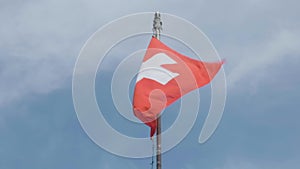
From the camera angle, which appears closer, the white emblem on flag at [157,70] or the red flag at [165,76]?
the red flag at [165,76]

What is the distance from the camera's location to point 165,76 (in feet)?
128

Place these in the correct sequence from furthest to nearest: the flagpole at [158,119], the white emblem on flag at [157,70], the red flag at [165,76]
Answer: the white emblem on flag at [157,70] < the red flag at [165,76] < the flagpole at [158,119]

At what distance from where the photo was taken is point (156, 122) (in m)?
36.6

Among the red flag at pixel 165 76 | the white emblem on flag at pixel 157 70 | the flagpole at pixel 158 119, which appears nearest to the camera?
the flagpole at pixel 158 119

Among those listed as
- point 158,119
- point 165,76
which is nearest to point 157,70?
point 165,76

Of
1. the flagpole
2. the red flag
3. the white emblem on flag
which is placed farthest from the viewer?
the white emblem on flag

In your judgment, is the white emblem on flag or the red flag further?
the white emblem on flag

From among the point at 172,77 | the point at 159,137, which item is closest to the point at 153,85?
the point at 172,77

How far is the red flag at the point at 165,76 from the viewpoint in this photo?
37688 mm

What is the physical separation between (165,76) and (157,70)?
1.81ft

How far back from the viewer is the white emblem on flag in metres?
38.7

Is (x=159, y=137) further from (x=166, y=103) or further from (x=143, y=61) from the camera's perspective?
(x=143, y=61)

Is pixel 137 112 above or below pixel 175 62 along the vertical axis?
below

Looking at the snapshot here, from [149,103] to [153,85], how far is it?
1483mm
